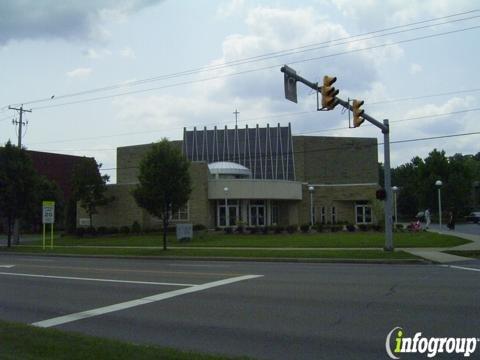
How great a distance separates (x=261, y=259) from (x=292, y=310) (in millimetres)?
12757

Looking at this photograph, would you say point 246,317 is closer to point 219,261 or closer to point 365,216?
point 219,261

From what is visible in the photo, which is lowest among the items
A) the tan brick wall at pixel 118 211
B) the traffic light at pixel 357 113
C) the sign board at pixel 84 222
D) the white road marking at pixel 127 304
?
the white road marking at pixel 127 304

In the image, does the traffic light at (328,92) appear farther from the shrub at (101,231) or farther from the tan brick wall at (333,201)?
the tan brick wall at (333,201)

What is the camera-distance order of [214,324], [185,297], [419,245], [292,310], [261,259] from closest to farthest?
[214,324] → [292,310] → [185,297] → [261,259] → [419,245]

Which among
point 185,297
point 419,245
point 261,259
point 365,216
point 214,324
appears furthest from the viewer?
point 365,216

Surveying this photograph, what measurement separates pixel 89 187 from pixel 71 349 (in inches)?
1706

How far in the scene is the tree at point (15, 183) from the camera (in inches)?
1431

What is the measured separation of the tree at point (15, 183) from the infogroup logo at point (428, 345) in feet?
109

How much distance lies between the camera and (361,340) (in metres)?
7.62

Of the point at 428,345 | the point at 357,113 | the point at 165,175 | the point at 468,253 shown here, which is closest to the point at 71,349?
the point at 428,345

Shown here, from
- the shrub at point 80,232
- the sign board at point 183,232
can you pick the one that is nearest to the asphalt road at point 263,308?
the sign board at point 183,232

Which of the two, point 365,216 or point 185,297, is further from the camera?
point 365,216

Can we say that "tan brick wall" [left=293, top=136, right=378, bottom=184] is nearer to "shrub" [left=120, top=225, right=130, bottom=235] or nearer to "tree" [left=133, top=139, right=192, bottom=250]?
"shrub" [left=120, top=225, right=130, bottom=235]

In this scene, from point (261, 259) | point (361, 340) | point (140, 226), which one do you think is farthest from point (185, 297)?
point (140, 226)
